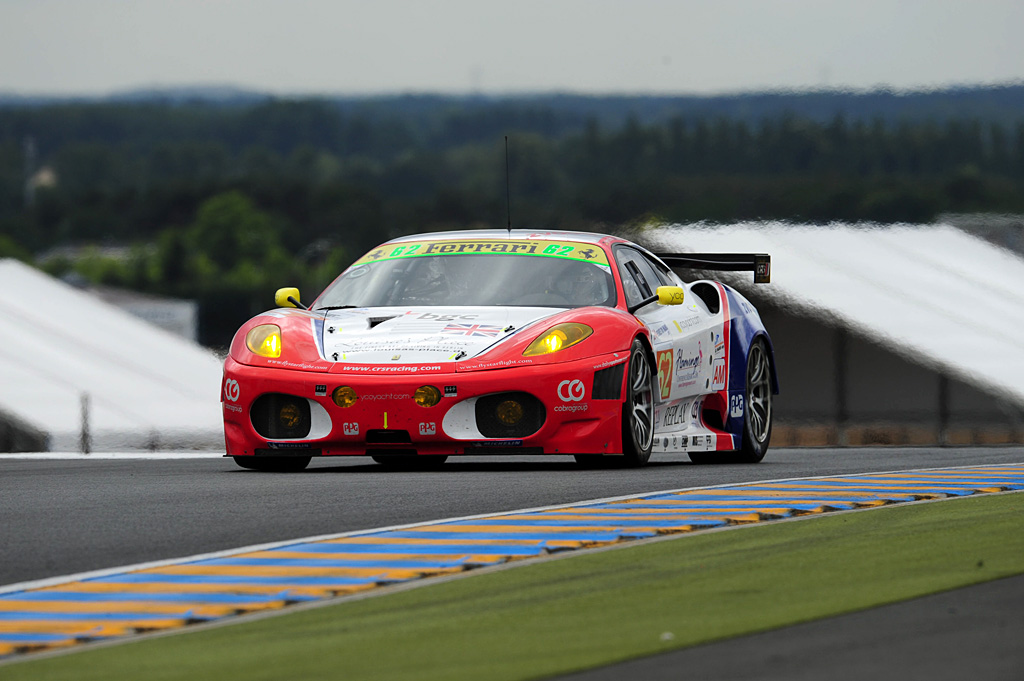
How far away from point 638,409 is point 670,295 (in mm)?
814

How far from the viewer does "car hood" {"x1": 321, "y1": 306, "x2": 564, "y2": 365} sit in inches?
413

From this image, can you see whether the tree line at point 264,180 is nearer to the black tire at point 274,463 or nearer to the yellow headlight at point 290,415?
the black tire at point 274,463

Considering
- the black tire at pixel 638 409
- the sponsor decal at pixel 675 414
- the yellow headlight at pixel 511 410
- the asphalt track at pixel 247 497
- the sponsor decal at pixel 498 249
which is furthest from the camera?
the sponsor decal at pixel 498 249

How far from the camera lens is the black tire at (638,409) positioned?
35.1 feet

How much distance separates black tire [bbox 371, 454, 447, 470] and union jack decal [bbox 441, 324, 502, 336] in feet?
3.36

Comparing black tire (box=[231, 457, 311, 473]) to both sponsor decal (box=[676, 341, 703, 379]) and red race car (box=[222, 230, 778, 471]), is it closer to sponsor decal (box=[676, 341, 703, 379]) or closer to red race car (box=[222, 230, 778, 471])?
red race car (box=[222, 230, 778, 471])

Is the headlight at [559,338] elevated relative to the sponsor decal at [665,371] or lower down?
elevated

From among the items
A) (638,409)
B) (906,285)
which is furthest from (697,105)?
(638,409)

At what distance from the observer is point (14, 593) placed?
19.9 ft

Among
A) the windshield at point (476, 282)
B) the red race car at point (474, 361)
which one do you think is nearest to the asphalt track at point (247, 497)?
the red race car at point (474, 361)

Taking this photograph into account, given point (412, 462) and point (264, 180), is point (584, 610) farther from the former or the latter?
point (264, 180)

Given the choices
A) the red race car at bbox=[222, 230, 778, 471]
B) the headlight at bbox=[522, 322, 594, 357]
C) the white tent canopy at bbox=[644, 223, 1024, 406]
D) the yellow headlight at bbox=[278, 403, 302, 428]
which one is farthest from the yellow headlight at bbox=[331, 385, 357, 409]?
the white tent canopy at bbox=[644, 223, 1024, 406]

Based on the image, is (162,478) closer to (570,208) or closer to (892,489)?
(892,489)

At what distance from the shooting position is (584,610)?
5.67 metres
